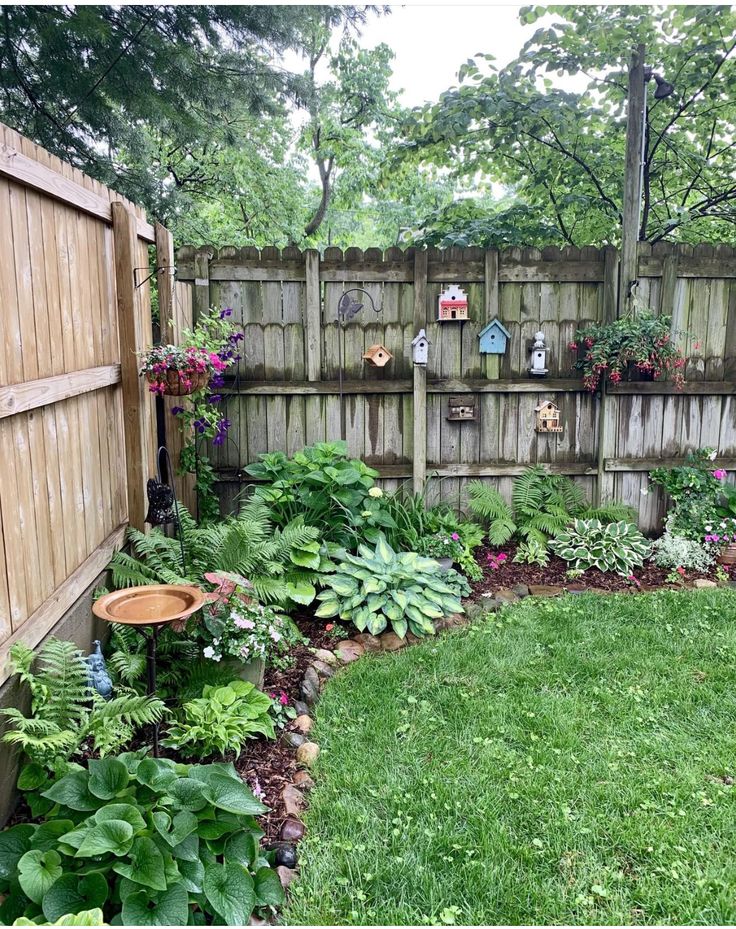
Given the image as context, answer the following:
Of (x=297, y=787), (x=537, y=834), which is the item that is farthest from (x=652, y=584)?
(x=297, y=787)

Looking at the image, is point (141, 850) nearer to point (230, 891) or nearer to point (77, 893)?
point (77, 893)

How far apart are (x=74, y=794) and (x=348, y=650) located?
180 centimetres

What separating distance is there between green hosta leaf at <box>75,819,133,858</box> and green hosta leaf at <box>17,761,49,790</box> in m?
0.40

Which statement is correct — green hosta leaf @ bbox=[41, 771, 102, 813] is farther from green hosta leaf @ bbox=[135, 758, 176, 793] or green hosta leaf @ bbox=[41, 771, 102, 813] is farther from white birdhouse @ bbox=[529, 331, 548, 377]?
white birdhouse @ bbox=[529, 331, 548, 377]

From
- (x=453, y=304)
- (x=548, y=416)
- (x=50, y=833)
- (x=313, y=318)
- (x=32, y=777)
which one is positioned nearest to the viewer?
(x=50, y=833)

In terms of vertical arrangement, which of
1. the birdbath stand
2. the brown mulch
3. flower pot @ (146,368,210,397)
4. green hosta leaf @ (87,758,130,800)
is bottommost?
the brown mulch

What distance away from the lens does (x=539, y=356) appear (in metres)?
4.97

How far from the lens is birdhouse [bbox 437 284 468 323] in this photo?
15.9ft

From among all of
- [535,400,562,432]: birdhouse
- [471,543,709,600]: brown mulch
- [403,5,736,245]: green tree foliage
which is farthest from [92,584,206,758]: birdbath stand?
[403,5,736,245]: green tree foliage

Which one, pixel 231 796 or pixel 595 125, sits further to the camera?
pixel 595 125

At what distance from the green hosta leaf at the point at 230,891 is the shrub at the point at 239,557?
1.50 metres

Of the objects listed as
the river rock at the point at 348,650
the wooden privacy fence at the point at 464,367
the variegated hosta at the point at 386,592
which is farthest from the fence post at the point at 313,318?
the river rock at the point at 348,650

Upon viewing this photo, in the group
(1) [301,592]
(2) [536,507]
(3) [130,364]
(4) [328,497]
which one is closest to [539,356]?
(2) [536,507]

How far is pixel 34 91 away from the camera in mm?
4199
